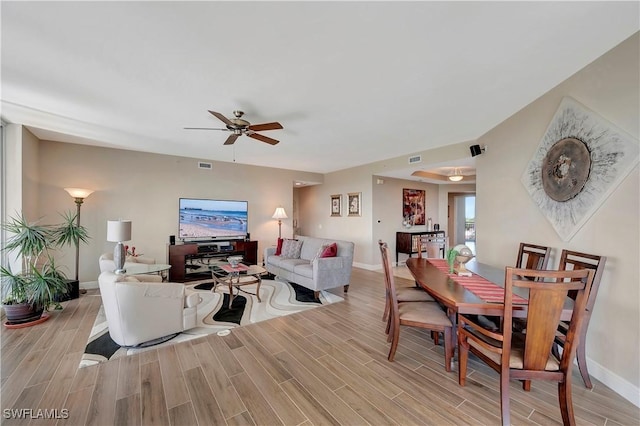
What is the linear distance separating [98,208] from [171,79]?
3871mm

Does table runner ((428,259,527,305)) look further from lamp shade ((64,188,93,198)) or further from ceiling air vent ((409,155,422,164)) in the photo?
lamp shade ((64,188,93,198))

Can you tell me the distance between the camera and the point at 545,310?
4.99ft

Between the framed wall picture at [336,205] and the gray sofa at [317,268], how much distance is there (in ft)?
7.57

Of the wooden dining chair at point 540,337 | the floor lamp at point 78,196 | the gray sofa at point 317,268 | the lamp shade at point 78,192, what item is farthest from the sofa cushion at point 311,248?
the lamp shade at point 78,192

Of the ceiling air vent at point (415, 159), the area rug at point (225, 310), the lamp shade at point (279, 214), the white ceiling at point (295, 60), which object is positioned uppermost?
the white ceiling at point (295, 60)

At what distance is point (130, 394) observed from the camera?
193cm

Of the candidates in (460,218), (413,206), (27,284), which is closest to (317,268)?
(27,284)

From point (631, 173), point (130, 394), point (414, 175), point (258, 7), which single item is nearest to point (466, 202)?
point (414, 175)

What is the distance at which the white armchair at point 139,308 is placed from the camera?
2510 millimetres

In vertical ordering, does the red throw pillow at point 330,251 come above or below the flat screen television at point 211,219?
below

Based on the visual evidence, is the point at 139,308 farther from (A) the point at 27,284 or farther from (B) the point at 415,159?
(B) the point at 415,159

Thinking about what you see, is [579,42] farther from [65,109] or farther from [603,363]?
[65,109]

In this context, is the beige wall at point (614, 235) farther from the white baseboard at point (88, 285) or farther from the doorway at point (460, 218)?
the white baseboard at point (88, 285)

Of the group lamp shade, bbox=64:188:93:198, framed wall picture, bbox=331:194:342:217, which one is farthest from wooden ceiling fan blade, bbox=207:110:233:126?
framed wall picture, bbox=331:194:342:217
